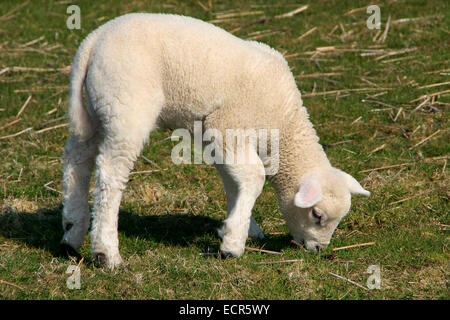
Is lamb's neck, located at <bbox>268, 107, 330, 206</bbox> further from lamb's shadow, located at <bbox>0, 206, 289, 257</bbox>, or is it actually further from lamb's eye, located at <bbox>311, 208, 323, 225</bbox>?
lamb's shadow, located at <bbox>0, 206, 289, 257</bbox>

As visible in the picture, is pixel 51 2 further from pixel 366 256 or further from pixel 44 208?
pixel 366 256

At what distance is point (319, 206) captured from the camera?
4836 millimetres

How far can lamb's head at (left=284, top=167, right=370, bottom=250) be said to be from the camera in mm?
4729

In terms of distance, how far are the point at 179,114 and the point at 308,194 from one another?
1.09 m

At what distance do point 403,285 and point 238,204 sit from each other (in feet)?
4.14

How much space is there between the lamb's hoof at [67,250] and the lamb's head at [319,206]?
164 centimetres

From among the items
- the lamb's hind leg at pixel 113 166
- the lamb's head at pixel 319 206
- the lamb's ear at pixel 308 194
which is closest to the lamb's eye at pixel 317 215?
the lamb's head at pixel 319 206

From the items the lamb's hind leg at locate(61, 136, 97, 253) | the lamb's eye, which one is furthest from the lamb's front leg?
the lamb's hind leg at locate(61, 136, 97, 253)

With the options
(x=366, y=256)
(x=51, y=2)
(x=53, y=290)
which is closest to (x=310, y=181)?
(x=366, y=256)

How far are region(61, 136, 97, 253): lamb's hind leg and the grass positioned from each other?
20 cm

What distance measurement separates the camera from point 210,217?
589 centimetres

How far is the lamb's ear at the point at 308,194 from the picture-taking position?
15.3 ft

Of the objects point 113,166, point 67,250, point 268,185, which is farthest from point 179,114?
point 268,185

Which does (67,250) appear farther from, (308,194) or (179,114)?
(308,194)
